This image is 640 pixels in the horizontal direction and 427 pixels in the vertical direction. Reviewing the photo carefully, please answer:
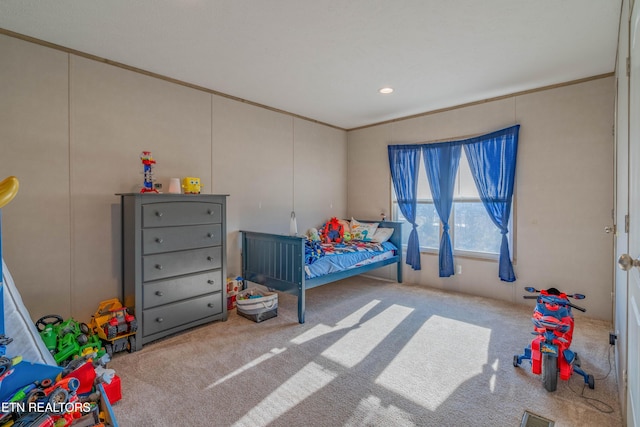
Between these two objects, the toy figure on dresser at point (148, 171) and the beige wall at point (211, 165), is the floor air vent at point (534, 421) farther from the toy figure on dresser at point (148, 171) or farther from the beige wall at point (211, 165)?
the toy figure on dresser at point (148, 171)

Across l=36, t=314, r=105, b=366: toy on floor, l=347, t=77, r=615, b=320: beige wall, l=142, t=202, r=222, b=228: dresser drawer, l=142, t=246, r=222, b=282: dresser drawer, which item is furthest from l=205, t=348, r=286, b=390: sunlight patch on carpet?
l=347, t=77, r=615, b=320: beige wall

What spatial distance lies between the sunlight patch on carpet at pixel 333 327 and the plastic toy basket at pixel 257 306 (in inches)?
20.5

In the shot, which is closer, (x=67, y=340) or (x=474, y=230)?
(x=67, y=340)

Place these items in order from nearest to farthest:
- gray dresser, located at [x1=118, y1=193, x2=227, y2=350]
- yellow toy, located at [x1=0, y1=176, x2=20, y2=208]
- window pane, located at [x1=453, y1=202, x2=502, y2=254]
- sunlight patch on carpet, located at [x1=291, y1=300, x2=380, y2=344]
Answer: yellow toy, located at [x1=0, y1=176, x2=20, y2=208] < gray dresser, located at [x1=118, y1=193, x2=227, y2=350] < sunlight patch on carpet, located at [x1=291, y1=300, x2=380, y2=344] < window pane, located at [x1=453, y1=202, x2=502, y2=254]

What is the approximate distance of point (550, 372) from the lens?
1984 mm

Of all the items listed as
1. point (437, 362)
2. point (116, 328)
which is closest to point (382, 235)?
point (437, 362)

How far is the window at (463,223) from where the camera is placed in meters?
3.94

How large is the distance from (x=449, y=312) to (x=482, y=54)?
100 inches

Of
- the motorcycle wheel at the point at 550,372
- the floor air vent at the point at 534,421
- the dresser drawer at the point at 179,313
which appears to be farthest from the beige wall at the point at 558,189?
the dresser drawer at the point at 179,313

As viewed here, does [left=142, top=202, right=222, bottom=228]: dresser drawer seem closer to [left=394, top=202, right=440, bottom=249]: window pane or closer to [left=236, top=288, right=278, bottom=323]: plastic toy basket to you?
[left=236, top=288, right=278, bottom=323]: plastic toy basket

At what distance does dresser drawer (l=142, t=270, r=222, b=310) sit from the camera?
2609 millimetres

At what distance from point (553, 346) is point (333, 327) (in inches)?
67.5

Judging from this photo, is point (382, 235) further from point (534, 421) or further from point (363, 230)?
point (534, 421)

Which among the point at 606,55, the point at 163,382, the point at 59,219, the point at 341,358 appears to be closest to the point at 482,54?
the point at 606,55
